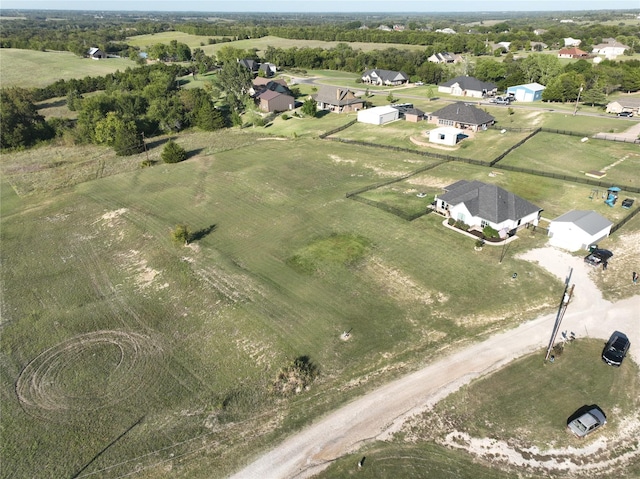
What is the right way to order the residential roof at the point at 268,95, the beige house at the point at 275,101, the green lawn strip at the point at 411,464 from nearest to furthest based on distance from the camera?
the green lawn strip at the point at 411,464, the beige house at the point at 275,101, the residential roof at the point at 268,95

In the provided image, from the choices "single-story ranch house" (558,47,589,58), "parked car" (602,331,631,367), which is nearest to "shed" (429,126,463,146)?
"parked car" (602,331,631,367)

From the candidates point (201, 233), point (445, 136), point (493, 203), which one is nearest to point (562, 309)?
point (493, 203)

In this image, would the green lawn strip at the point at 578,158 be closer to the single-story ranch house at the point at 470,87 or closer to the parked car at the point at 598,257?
the parked car at the point at 598,257

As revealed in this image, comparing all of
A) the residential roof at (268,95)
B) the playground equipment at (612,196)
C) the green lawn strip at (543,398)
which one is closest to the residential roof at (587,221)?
A: the playground equipment at (612,196)

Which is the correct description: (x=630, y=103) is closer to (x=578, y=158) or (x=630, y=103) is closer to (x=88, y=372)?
(x=578, y=158)

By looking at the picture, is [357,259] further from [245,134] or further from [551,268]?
[245,134]

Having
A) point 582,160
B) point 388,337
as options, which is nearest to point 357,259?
point 388,337
